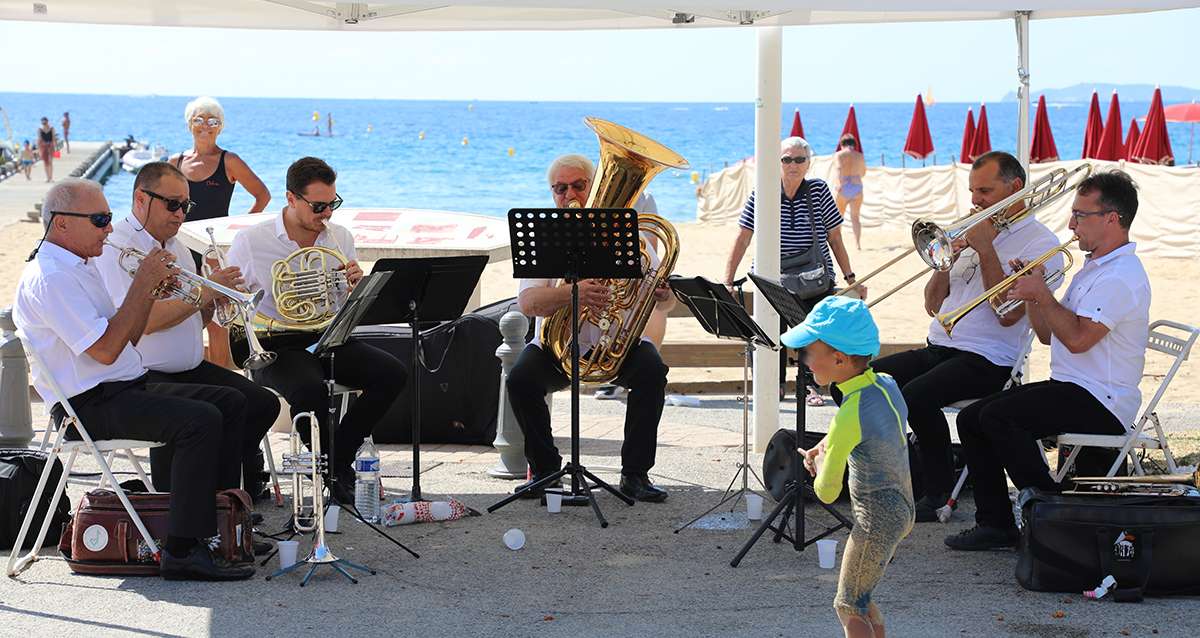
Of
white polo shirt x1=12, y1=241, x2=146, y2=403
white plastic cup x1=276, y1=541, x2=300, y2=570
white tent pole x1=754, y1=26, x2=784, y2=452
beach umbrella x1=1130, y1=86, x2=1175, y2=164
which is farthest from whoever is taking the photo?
beach umbrella x1=1130, y1=86, x2=1175, y2=164

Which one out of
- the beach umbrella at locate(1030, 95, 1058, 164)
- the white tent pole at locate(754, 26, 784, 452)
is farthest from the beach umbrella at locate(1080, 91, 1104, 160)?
the white tent pole at locate(754, 26, 784, 452)

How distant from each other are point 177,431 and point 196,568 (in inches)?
19.3

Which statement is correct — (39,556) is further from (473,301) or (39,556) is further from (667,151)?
(473,301)

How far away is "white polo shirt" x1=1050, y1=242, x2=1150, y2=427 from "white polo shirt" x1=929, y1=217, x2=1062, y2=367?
516 mm

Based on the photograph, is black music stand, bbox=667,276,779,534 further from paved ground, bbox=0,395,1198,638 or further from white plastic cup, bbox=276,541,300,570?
white plastic cup, bbox=276,541,300,570

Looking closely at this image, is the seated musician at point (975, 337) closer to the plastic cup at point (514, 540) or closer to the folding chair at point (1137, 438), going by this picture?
the folding chair at point (1137, 438)

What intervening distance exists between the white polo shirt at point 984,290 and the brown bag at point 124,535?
306 centimetres

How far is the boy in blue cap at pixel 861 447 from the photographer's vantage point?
358 cm

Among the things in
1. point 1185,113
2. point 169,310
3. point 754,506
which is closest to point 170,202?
point 169,310

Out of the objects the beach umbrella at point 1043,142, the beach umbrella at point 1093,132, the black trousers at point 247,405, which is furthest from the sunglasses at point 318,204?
the beach umbrella at point 1093,132

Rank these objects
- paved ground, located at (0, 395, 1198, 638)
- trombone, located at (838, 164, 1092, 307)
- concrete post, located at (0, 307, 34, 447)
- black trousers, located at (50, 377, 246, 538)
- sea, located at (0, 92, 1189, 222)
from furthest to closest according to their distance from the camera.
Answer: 1. sea, located at (0, 92, 1189, 222)
2. concrete post, located at (0, 307, 34, 447)
3. trombone, located at (838, 164, 1092, 307)
4. black trousers, located at (50, 377, 246, 538)
5. paved ground, located at (0, 395, 1198, 638)

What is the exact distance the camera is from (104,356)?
188 inches

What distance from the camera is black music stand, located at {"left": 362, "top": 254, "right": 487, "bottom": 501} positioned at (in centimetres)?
550

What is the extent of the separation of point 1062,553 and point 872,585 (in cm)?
136
